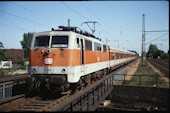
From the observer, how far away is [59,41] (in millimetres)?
13000

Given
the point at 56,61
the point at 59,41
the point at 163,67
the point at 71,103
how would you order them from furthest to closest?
the point at 163,67 → the point at 59,41 → the point at 56,61 → the point at 71,103

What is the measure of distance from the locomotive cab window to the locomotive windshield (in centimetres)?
33

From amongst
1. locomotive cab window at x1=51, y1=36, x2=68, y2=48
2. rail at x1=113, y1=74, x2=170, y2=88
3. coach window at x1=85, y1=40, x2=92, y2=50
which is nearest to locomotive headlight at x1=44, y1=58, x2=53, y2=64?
locomotive cab window at x1=51, y1=36, x2=68, y2=48

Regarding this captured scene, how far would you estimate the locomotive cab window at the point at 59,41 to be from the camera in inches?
507

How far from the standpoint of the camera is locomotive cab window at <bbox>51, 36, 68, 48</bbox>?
12867mm

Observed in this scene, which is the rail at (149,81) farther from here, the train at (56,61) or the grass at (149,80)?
the train at (56,61)

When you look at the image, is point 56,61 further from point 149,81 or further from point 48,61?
point 149,81

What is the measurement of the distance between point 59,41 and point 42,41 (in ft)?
3.15

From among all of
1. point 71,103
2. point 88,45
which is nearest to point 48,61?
point 88,45

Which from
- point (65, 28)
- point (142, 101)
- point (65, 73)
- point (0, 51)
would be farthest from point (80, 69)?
point (0, 51)

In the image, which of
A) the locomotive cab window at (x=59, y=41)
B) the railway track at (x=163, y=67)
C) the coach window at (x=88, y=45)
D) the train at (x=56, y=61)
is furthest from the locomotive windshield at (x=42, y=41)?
the railway track at (x=163, y=67)

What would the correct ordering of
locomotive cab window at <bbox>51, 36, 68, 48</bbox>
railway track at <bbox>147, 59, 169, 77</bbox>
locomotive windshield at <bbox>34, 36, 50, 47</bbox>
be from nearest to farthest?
locomotive cab window at <bbox>51, 36, 68, 48</bbox>
locomotive windshield at <bbox>34, 36, 50, 47</bbox>
railway track at <bbox>147, 59, 169, 77</bbox>

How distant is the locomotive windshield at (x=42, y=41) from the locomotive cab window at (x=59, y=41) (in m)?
0.33

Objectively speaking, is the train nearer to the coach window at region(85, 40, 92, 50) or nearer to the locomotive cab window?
the locomotive cab window
